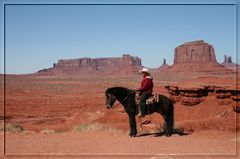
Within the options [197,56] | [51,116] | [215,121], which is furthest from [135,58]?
[215,121]

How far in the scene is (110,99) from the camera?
11.6 m

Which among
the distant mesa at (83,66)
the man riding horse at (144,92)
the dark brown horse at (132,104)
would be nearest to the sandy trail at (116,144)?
the dark brown horse at (132,104)

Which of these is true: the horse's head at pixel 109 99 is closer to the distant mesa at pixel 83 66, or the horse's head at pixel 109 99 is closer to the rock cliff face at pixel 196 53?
the rock cliff face at pixel 196 53

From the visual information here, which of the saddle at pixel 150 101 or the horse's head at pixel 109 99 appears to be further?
the horse's head at pixel 109 99

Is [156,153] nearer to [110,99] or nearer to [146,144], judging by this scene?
[146,144]

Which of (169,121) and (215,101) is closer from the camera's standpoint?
(169,121)

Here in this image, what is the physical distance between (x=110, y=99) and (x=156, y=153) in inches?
131

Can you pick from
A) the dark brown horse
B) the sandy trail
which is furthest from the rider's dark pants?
the sandy trail

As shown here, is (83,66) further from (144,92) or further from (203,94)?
(144,92)

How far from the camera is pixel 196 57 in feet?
451

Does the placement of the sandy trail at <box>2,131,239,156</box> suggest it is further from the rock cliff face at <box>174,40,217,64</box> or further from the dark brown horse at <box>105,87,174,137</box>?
the rock cliff face at <box>174,40,217,64</box>

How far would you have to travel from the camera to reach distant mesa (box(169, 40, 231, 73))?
5197 inches

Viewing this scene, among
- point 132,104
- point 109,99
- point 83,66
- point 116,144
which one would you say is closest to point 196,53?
point 83,66

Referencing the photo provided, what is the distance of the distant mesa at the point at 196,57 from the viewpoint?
5197 inches
